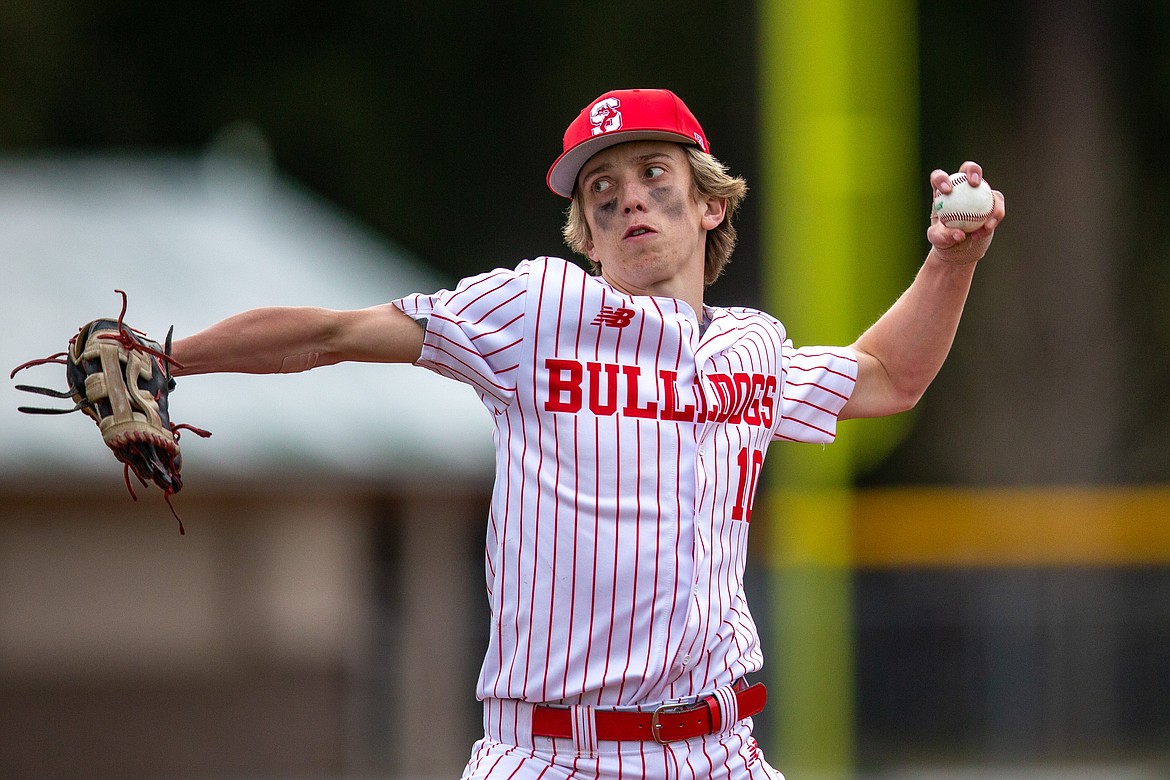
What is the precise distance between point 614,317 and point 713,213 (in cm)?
53

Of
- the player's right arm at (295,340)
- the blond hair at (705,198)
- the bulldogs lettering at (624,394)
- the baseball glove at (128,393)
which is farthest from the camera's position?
Answer: the blond hair at (705,198)

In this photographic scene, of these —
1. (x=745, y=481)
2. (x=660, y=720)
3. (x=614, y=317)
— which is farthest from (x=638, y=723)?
(x=614, y=317)

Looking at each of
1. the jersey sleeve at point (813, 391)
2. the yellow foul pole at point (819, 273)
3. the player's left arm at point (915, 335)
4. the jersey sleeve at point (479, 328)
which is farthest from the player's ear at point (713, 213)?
the yellow foul pole at point (819, 273)

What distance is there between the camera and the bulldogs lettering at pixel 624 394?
289 centimetres

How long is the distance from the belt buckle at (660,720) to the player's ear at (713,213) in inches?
39.4

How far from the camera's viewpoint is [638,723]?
287cm

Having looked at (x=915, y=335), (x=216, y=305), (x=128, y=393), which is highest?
(x=216, y=305)

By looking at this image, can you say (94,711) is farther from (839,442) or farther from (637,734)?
(637,734)

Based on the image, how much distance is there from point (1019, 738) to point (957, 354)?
17.0 feet

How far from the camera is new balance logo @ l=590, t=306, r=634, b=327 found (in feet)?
9.55

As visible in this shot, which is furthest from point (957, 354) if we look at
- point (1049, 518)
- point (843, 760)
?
point (843, 760)

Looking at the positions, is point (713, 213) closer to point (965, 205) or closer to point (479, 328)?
point (965, 205)

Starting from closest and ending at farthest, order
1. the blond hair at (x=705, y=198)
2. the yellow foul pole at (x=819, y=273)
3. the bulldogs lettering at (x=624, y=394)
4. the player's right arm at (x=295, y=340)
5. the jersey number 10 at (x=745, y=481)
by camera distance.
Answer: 1. the player's right arm at (x=295, y=340)
2. the bulldogs lettering at (x=624, y=394)
3. the jersey number 10 at (x=745, y=481)
4. the blond hair at (x=705, y=198)
5. the yellow foul pole at (x=819, y=273)

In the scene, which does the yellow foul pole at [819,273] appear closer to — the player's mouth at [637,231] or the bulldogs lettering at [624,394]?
the player's mouth at [637,231]
